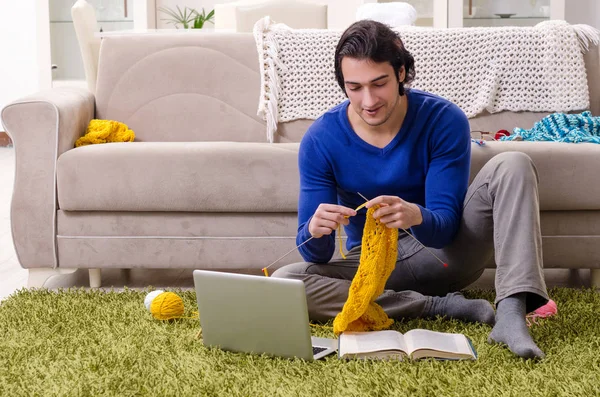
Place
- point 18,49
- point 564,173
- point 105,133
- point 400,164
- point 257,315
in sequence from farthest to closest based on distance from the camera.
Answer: point 18,49 < point 105,133 < point 564,173 < point 400,164 < point 257,315

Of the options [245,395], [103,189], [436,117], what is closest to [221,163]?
[103,189]

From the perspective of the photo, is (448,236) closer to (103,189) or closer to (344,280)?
(344,280)

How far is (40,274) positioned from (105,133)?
0.52m

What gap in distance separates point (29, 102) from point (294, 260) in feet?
3.08

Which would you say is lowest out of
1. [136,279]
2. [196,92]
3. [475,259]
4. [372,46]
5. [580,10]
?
[136,279]

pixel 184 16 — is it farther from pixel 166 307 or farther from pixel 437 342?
pixel 437 342

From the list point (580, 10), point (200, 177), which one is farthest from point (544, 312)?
point (580, 10)

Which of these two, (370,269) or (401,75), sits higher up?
(401,75)

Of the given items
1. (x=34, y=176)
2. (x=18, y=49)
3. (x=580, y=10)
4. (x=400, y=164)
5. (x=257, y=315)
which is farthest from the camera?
(x=18, y=49)

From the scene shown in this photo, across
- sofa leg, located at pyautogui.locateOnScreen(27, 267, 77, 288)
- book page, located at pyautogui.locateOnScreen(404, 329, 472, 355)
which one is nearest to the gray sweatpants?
book page, located at pyautogui.locateOnScreen(404, 329, 472, 355)

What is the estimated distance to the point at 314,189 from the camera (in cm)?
185

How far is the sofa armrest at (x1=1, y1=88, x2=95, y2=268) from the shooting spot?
2.40 meters

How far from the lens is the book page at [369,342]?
5.28 feet

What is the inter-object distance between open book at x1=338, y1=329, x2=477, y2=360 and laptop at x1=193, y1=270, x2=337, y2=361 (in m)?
0.06
